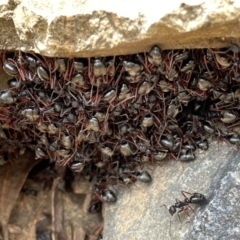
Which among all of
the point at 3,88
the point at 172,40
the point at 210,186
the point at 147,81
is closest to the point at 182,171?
the point at 210,186

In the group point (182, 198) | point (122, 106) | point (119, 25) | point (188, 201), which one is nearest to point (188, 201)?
point (188, 201)

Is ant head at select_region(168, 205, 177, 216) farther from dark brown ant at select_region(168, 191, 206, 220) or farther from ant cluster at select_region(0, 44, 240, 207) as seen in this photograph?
ant cluster at select_region(0, 44, 240, 207)

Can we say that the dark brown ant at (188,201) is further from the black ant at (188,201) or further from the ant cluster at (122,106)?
the ant cluster at (122,106)

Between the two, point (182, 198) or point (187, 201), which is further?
point (182, 198)

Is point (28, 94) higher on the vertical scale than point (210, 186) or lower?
higher

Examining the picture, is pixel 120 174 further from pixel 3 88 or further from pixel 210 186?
pixel 3 88

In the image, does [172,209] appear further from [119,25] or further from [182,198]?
[119,25]
